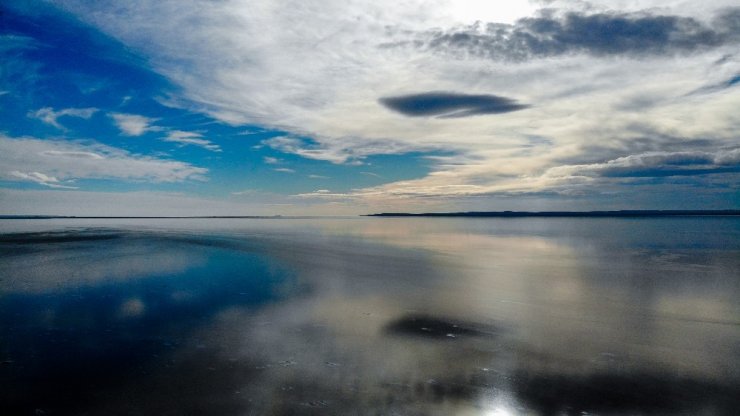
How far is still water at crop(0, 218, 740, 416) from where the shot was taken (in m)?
6.62

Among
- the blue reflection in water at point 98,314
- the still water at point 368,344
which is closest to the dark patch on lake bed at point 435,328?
the still water at point 368,344

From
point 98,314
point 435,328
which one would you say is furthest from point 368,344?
point 98,314

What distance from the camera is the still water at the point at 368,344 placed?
6625mm

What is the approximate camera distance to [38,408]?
629 cm

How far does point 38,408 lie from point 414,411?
18.9 ft

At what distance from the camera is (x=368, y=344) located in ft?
30.8

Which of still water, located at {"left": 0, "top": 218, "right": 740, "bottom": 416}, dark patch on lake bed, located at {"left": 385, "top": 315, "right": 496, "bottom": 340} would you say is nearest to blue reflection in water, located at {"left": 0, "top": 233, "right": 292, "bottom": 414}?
still water, located at {"left": 0, "top": 218, "right": 740, "bottom": 416}

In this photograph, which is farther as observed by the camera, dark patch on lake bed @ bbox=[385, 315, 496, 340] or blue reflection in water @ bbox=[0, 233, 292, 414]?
dark patch on lake bed @ bbox=[385, 315, 496, 340]

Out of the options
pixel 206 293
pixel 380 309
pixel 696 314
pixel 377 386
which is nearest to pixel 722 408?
pixel 377 386

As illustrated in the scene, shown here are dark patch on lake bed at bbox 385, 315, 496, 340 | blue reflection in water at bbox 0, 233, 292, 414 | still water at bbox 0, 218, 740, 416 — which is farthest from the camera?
dark patch on lake bed at bbox 385, 315, 496, 340

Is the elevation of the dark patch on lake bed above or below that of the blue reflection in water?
below

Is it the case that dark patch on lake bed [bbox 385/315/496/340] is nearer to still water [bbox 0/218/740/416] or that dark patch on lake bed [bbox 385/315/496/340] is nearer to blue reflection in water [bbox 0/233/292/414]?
still water [bbox 0/218/740/416]

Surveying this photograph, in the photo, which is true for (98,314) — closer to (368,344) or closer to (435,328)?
(368,344)

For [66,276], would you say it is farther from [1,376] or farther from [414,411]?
[414,411]
